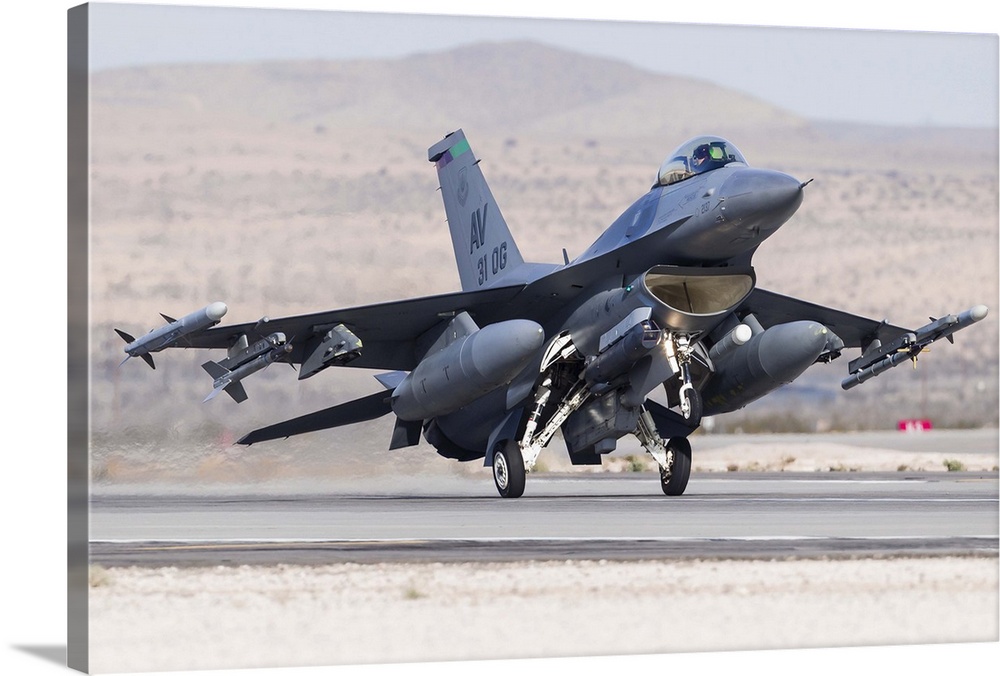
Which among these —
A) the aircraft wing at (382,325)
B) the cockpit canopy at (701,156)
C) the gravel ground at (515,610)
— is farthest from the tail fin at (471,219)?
the gravel ground at (515,610)

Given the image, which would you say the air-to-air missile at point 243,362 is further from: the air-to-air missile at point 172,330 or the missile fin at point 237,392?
the air-to-air missile at point 172,330

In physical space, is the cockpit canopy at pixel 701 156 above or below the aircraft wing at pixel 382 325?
above

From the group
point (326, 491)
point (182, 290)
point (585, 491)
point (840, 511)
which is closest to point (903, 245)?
point (840, 511)

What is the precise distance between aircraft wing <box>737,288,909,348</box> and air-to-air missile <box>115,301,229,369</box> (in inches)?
370

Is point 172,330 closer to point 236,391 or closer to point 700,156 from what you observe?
point 236,391

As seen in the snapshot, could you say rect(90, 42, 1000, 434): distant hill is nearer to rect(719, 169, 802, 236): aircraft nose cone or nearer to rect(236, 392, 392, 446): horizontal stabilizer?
rect(236, 392, 392, 446): horizontal stabilizer

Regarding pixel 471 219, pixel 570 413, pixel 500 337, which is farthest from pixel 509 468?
pixel 471 219

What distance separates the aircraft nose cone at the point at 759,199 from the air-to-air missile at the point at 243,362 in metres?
5.38

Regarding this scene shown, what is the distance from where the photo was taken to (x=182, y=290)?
1438cm

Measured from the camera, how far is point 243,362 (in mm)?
16828

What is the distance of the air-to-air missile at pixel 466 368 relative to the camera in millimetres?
16719

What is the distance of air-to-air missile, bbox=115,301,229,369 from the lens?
1317 centimetres

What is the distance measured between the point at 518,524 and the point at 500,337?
95.9 inches

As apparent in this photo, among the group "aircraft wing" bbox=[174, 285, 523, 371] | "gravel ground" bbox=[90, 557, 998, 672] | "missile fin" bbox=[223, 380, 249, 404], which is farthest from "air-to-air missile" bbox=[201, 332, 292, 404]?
"gravel ground" bbox=[90, 557, 998, 672]
